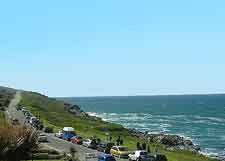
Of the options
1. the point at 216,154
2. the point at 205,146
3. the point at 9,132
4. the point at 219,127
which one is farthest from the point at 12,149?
the point at 219,127

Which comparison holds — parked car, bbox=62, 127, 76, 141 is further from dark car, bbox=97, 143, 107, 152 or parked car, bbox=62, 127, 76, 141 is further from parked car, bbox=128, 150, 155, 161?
parked car, bbox=128, 150, 155, 161

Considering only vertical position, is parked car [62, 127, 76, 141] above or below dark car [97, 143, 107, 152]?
above

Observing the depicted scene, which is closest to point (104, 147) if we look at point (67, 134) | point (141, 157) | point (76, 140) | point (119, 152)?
point (76, 140)

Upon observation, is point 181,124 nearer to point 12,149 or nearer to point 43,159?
point 43,159

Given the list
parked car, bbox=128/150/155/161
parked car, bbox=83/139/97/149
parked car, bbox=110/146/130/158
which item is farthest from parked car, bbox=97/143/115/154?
parked car, bbox=128/150/155/161

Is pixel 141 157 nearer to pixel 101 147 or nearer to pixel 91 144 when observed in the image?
pixel 101 147

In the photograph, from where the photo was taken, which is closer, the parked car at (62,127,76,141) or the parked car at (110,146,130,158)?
the parked car at (110,146,130,158)

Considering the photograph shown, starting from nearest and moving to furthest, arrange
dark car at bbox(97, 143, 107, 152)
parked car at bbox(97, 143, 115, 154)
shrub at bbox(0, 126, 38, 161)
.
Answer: shrub at bbox(0, 126, 38, 161)
parked car at bbox(97, 143, 115, 154)
dark car at bbox(97, 143, 107, 152)

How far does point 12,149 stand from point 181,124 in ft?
494

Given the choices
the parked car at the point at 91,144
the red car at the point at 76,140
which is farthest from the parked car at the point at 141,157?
the red car at the point at 76,140

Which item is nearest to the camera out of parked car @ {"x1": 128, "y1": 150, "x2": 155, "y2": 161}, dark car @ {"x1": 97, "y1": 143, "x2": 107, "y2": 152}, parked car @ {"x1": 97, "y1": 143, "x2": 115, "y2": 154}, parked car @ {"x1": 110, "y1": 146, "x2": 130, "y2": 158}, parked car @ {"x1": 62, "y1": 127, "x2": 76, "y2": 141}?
parked car @ {"x1": 128, "y1": 150, "x2": 155, "y2": 161}

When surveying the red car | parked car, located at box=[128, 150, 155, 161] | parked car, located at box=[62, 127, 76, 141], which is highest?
parked car, located at box=[62, 127, 76, 141]

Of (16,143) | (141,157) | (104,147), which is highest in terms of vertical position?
(16,143)

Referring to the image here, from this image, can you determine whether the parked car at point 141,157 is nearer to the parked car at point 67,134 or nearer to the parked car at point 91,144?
the parked car at point 91,144
